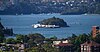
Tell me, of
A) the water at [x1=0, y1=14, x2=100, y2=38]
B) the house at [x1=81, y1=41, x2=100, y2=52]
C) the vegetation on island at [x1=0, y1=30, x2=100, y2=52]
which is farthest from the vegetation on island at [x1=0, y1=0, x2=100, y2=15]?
the house at [x1=81, y1=41, x2=100, y2=52]

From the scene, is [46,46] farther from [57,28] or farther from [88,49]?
[57,28]

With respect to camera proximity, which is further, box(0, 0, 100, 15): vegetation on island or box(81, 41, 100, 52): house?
box(0, 0, 100, 15): vegetation on island

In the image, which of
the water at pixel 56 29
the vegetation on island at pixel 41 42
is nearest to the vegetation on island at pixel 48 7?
the water at pixel 56 29

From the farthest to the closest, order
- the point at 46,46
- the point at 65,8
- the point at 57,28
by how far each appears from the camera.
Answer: the point at 65,8
the point at 57,28
the point at 46,46

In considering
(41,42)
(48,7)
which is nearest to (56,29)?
(41,42)

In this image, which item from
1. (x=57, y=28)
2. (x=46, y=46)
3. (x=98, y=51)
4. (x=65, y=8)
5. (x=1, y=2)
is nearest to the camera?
(x=98, y=51)

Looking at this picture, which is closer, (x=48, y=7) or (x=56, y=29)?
(x=56, y=29)

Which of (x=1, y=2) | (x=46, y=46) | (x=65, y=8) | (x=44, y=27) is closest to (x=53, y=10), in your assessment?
(x=65, y=8)

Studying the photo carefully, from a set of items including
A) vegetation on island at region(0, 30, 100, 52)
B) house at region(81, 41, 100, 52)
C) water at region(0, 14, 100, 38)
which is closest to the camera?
house at region(81, 41, 100, 52)

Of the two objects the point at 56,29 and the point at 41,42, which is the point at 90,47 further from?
the point at 56,29

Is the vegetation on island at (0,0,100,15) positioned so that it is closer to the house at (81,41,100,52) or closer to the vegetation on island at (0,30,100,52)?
the vegetation on island at (0,30,100,52)

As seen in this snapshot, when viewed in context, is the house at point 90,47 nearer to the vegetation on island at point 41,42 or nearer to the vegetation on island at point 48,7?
the vegetation on island at point 41,42
